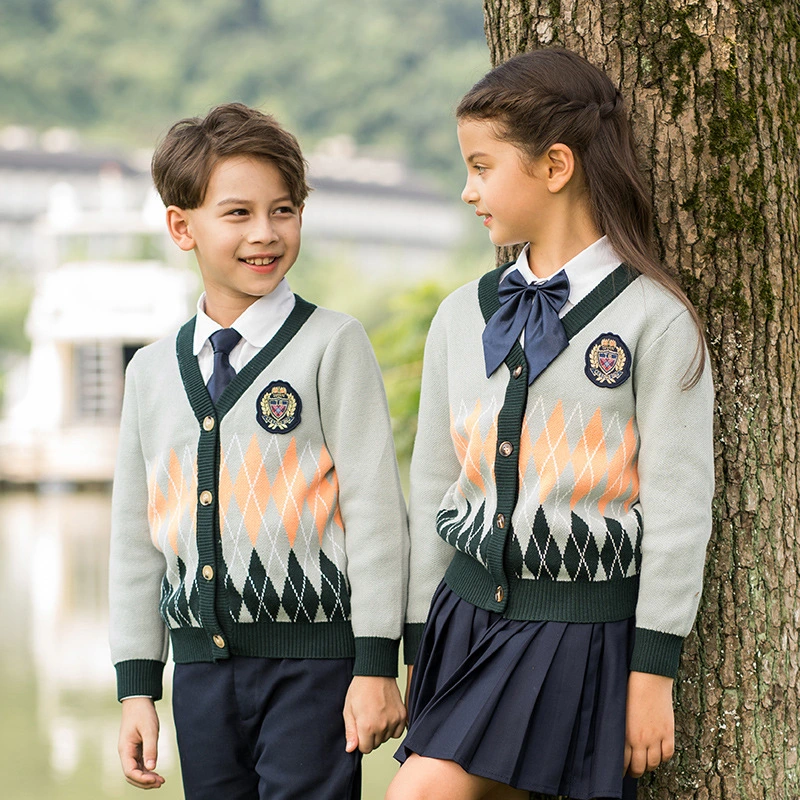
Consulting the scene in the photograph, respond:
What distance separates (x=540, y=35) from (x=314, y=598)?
2.37 ft

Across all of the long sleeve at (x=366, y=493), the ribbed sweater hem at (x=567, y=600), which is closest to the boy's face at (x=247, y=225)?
the long sleeve at (x=366, y=493)

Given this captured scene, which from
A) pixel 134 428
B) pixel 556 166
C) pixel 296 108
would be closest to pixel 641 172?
pixel 556 166

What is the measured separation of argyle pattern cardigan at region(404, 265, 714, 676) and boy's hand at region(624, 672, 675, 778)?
0.05 ft

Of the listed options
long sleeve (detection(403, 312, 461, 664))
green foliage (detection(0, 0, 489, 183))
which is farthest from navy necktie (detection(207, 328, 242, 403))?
green foliage (detection(0, 0, 489, 183))

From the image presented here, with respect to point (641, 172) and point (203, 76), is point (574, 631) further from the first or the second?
point (203, 76)

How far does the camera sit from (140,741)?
4.63ft

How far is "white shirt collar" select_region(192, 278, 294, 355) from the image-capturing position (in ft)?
4.58

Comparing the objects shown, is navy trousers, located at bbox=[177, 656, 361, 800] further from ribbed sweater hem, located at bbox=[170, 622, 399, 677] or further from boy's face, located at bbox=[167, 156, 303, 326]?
boy's face, located at bbox=[167, 156, 303, 326]

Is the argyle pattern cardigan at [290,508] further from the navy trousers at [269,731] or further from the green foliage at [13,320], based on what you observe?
the green foliage at [13,320]

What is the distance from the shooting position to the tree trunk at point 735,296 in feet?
4.71

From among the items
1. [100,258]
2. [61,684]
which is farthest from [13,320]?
[61,684]

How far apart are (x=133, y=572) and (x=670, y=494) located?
0.63 meters

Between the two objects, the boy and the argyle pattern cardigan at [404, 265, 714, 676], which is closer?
the argyle pattern cardigan at [404, 265, 714, 676]

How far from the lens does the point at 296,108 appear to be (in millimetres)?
32000
